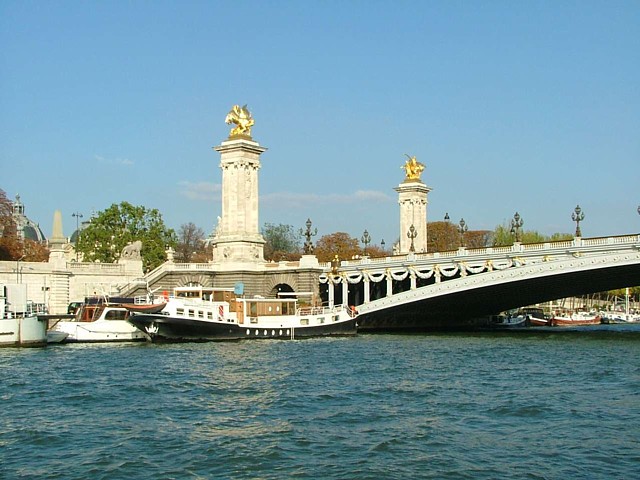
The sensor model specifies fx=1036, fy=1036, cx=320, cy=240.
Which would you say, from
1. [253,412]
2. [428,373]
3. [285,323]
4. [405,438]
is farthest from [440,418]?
[285,323]

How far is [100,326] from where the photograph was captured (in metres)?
52.5

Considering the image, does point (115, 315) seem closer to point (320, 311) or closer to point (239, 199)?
point (320, 311)

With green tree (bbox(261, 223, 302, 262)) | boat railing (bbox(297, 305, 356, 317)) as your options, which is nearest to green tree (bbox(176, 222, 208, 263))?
green tree (bbox(261, 223, 302, 262))

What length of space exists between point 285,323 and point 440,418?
29.9 meters

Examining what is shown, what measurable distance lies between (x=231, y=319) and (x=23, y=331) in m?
11.1

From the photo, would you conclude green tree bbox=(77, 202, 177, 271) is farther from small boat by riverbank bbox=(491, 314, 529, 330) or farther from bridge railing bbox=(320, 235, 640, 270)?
small boat by riverbank bbox=(491, 314, 529, 330)

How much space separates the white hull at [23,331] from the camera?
1801 inches

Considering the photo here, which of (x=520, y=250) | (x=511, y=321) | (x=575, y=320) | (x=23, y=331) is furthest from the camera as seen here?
(x=575, y=320)

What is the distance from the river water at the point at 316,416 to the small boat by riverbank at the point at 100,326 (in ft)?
26.0

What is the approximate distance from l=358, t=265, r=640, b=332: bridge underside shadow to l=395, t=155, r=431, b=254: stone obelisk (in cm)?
968

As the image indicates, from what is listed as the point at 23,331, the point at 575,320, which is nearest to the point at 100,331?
the point at 23,331

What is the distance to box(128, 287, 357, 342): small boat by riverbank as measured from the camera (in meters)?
51.0

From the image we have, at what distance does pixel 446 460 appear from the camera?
69.6ft

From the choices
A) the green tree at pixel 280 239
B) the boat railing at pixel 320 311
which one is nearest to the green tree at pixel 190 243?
the green tree at pixel 280 239
